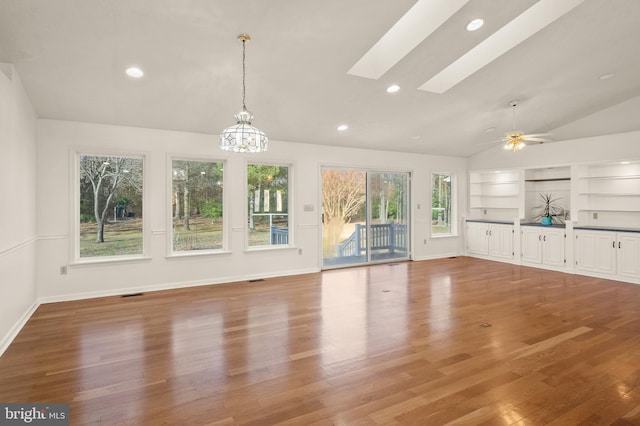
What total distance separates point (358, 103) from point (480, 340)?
3608mm

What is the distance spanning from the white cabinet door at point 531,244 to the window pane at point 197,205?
21.0ft

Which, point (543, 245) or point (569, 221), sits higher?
point (569, 221)

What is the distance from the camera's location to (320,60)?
4.02 m

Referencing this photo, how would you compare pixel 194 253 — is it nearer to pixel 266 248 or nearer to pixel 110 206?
pixel 266 248

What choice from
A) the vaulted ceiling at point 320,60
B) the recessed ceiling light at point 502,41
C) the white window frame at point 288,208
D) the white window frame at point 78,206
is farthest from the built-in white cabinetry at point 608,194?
the white window frame at point 78,206

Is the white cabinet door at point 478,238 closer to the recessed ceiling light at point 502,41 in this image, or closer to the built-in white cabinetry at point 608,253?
the built-in white cabinetry at point 608,253

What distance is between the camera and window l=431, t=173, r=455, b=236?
859 cm

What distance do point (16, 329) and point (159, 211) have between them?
2.31m

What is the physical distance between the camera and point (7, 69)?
3500 mm

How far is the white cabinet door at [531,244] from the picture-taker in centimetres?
719

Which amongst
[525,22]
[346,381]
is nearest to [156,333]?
[346,381]

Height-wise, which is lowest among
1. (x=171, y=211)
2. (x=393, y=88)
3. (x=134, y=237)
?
(x=134, y=237)

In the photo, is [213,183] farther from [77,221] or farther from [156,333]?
[156,333]

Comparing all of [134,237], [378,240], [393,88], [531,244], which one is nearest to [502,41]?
[393,88]
